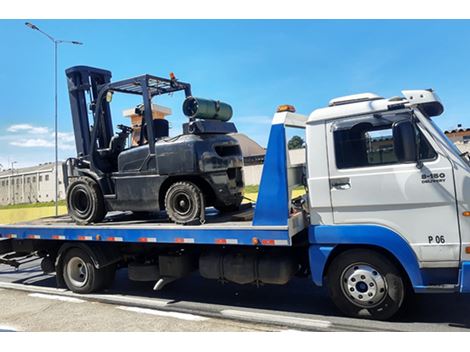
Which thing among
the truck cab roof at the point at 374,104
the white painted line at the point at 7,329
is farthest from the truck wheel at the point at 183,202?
the white painted line at the point at 7,329

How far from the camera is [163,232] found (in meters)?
5.34

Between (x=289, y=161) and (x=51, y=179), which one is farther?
(x=51, y=179)

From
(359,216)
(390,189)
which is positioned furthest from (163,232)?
(390,189)

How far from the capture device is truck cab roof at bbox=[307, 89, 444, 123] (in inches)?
171

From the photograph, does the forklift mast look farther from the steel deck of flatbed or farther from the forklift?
the steel deck of flatbed

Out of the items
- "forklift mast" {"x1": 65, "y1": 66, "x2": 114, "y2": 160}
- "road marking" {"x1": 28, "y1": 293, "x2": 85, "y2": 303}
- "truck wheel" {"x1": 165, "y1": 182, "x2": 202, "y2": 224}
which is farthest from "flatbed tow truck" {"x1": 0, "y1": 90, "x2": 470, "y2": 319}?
"forklift mast" {"x1": 65, "y1": 66, "x2": 114, "y2": 160}

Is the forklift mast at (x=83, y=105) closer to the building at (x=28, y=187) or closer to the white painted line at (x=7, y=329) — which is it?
the white painted line at (x=7, y=329)

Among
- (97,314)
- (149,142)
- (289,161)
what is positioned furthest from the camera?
(149,142)

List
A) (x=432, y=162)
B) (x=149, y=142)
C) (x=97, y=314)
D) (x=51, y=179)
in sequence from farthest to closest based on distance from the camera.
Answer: (x=51, y=179) < (x=149, y=142) < (x=97, y=314) < (x=432, y=162)

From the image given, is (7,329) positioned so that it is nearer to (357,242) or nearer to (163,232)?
(163,232)

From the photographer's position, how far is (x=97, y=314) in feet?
17.3
